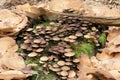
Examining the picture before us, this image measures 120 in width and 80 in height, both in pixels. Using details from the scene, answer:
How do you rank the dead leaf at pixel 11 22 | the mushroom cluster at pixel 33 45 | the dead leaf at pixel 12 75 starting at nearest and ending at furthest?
the dead leaf at pixel 12 75, the mushroom cluster at pixel 33 45, the dead leaf at pixel 11 22

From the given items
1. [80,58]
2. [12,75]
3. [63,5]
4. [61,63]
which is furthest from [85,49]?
[12,75]

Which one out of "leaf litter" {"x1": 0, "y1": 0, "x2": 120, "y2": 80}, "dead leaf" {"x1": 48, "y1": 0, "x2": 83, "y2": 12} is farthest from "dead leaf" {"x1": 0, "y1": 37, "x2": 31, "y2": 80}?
"dead leaf" {"x1": 48, "y1": 0, "x2": 83, "y2": 12}

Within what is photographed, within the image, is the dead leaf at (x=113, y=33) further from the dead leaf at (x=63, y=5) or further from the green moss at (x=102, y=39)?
the dead leaf at (x=63, y=5)

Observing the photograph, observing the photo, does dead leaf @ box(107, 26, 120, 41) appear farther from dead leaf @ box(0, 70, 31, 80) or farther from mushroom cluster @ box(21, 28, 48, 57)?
dead leaf @ box(0, 70, 31, 80)

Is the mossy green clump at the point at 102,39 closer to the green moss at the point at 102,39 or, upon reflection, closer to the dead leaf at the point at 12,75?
the green moss at the point at 102,39

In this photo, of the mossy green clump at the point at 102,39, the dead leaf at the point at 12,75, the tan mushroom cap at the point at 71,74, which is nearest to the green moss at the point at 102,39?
the mossy green clump at the point at 102,39

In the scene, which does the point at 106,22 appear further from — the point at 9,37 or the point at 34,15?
the point at 9,37

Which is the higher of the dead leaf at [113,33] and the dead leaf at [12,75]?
the dead leaf at [113,33]

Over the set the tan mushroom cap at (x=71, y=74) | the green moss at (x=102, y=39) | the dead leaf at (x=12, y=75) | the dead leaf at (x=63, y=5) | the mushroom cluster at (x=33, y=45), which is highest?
the dead leaf at (x=63, y=5)

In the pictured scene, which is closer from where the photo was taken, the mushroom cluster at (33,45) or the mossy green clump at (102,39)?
the mushroom cluster at (33,45)

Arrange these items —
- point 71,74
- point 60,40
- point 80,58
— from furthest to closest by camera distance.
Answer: point 60,40
point 80,58
point 71,74

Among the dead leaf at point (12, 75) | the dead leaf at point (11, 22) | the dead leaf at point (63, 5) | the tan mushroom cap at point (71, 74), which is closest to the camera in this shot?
the dead leaf at point (12, 75)

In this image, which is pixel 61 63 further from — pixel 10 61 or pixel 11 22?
pixel 11 22
